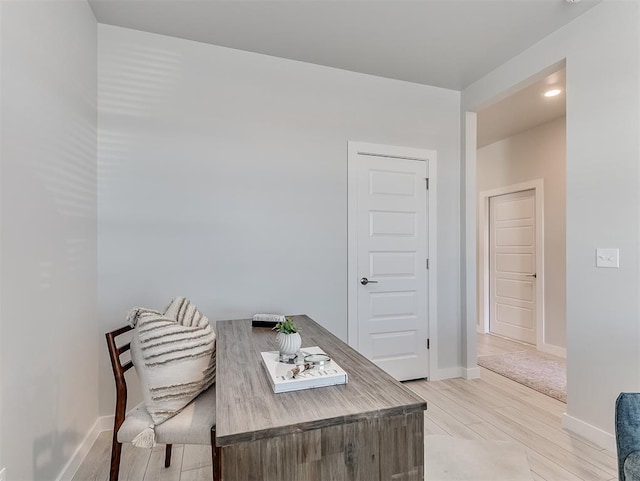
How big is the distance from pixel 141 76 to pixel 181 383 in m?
2.14

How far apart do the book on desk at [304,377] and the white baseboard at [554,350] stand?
3813 mm

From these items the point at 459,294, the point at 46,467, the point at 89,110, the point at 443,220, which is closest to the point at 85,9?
the point at 89,110

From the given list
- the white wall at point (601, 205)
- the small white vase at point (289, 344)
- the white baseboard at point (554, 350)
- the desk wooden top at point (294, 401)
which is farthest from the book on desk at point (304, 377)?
the white baseboard at point (554, 350)

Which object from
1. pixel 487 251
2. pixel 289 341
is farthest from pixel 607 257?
pixel 487 251

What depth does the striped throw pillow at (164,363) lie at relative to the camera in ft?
4.36

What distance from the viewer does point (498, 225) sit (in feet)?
16.2

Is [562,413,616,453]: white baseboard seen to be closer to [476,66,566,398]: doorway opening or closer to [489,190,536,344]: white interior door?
[476,66,566,398]: doorway opening

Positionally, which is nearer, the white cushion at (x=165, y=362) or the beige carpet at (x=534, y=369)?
the white cushion at (x=165, y=362)

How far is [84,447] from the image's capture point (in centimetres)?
201

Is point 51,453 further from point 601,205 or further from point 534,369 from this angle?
point 534,369

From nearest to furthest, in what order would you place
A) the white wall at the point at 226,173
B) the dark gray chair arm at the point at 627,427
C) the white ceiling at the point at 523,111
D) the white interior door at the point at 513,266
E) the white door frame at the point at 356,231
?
the dark gray chair arm at the point at 627,427 < the white wall at the point at 226,173 < the white door frame at the point at 356,231 < the white ceiling at the point at 523,111 < the white interior door at the point at 513,266

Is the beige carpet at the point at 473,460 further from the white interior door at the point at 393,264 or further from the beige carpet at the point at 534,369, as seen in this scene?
the beige carpet at the point at 534,369

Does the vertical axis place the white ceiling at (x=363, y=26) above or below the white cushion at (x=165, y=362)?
above

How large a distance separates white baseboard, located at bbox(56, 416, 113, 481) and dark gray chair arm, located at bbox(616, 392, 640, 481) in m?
2.39
